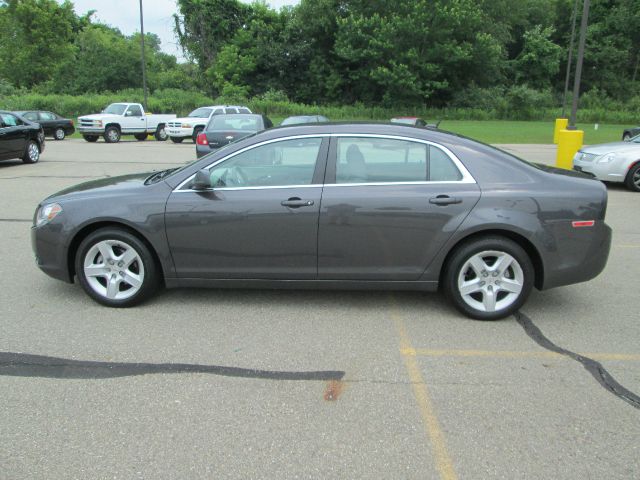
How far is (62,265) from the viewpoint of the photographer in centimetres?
465

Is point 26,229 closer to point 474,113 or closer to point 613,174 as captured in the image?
point 613,174

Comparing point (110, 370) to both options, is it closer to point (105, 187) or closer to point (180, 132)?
point (105, 187)

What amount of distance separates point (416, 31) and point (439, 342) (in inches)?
1835

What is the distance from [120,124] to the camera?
26.2 meters

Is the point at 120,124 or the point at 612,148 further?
the point at 120,124

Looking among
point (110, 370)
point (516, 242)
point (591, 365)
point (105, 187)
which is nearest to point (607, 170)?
point (516, 242)

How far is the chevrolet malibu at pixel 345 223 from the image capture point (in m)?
4.35

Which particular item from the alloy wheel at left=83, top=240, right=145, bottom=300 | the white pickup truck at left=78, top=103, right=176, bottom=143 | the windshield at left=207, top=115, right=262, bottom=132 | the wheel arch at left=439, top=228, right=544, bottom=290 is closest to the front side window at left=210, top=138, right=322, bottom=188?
the alloy wheel at left=83, top=240, right=145, bottom=300

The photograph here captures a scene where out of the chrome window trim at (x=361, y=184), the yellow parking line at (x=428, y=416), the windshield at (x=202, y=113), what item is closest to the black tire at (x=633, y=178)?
the chrome window trim at (x=361, y=184)

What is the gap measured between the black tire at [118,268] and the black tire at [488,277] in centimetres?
250

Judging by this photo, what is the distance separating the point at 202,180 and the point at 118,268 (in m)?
1.09

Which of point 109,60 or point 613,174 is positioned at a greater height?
point 109,60

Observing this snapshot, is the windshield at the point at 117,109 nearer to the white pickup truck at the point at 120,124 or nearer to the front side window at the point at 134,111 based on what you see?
the white pickup truck at the point at 120,124

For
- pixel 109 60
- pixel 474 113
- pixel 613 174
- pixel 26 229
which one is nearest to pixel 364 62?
pixel 474 113
